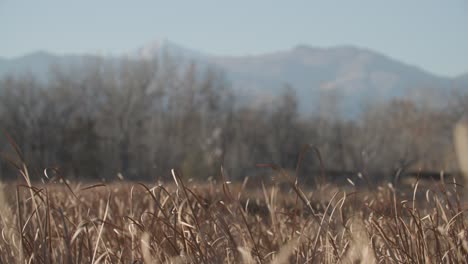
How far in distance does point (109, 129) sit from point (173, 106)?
37.9 ft

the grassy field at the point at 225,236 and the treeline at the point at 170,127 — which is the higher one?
the grassy field at the point at 225,236

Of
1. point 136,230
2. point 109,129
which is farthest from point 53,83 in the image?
point 136,230

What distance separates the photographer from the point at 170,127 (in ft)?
125

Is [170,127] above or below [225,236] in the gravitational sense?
below

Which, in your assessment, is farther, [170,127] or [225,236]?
[170,127]

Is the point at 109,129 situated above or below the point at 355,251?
below

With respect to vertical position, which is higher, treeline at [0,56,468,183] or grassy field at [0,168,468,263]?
grassy field at [0,168,468,263]

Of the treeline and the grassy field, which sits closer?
the grassy field

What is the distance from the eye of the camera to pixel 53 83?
3516cm

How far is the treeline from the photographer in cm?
3027

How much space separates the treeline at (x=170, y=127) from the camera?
30.3 metres

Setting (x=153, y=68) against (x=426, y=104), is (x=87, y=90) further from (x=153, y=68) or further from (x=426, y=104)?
(x=426, y=104)

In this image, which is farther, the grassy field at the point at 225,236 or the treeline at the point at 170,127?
the treeline at the point at 170,127

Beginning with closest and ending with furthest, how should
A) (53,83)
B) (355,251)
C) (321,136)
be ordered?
(355,251), (53,83), (321,136)
